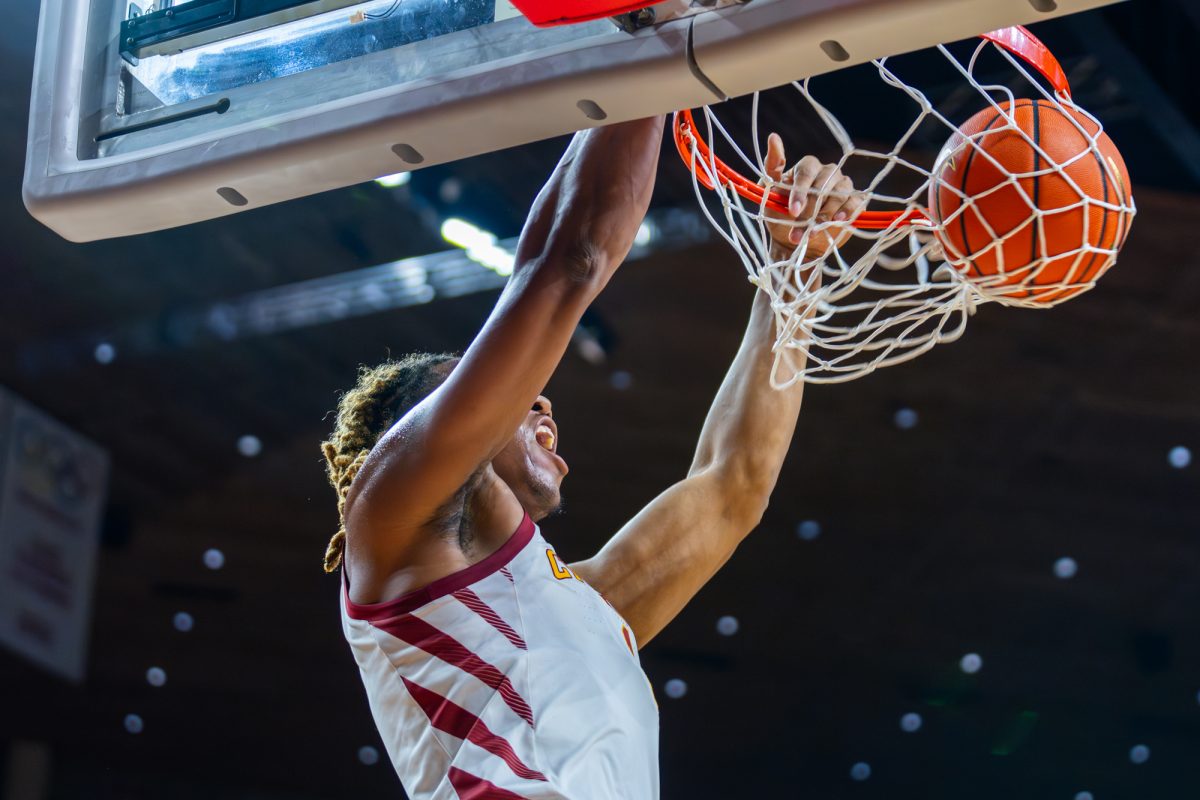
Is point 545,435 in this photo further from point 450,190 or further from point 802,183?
point 450,190

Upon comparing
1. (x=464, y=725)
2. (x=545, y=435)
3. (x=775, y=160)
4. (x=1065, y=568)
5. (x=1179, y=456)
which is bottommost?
(x=1065, y=568)

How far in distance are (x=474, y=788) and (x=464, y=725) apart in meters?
0.11

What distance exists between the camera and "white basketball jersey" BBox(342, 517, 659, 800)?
213cm

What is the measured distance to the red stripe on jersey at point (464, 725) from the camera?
83.3 inches

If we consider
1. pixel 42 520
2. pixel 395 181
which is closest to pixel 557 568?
pixel 395 181

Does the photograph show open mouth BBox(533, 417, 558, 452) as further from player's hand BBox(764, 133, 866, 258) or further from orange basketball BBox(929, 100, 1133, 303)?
orange basketball BBox(929, 100, 1133, 303)

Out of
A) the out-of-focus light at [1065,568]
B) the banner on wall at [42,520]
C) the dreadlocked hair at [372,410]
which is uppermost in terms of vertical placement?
the banner on wall at [42,520]

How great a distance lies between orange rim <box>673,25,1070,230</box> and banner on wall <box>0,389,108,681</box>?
4644mm

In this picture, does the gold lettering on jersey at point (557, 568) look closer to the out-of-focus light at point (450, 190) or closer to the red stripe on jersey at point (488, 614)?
the red stripe on jersey at point (488, 614)

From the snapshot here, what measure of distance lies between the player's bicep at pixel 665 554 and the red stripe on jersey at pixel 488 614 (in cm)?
58

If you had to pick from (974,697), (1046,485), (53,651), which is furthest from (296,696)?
(1046,485)

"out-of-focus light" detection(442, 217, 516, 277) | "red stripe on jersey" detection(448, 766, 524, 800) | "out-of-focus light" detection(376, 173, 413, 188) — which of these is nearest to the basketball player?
"red stripe on jersey" detection(448, 766, 524, 800)

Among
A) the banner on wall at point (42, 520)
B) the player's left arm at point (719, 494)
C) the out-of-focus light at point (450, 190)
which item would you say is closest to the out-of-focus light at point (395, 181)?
the out-of-focus light at point (450, 190)

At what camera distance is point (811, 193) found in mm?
2734
